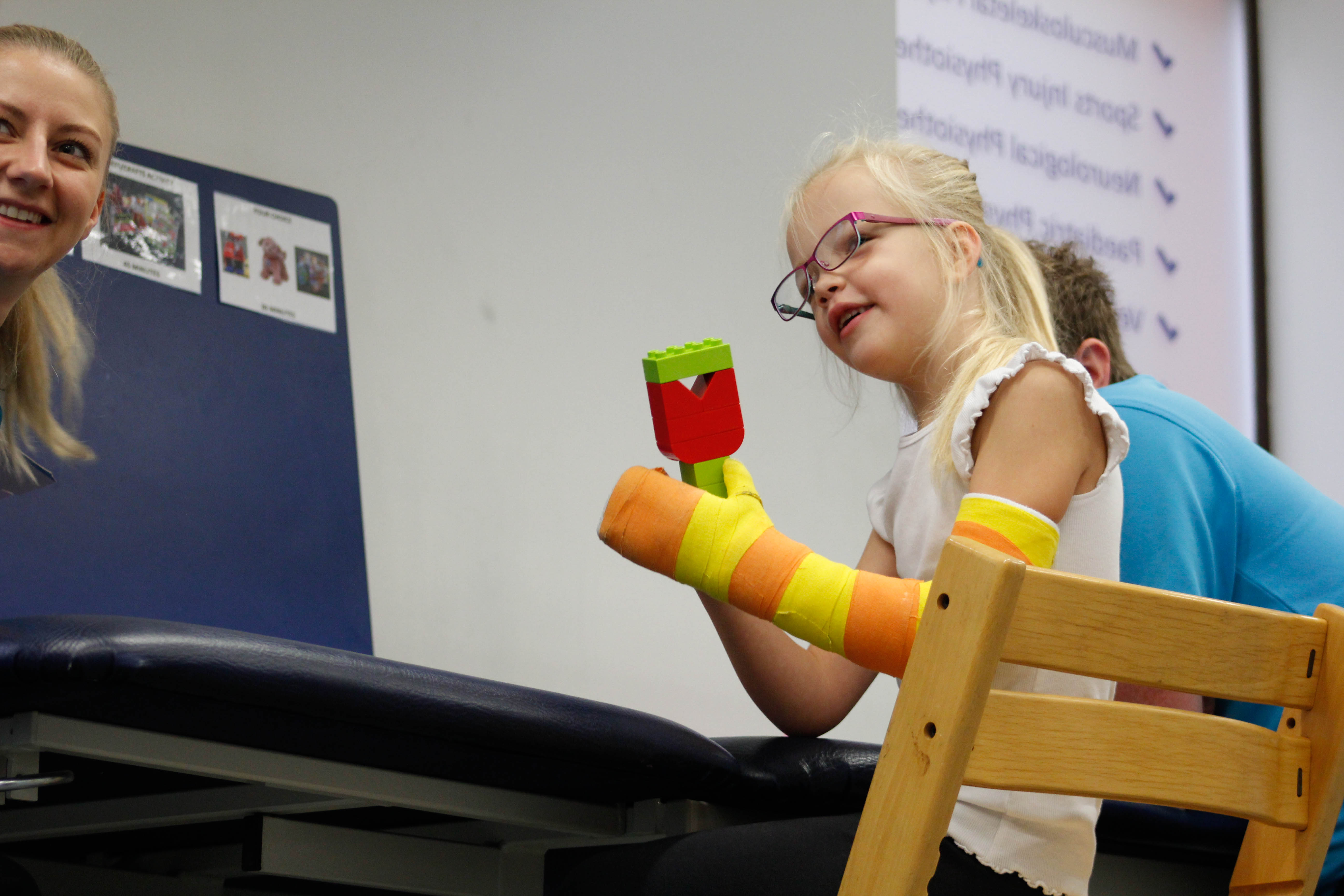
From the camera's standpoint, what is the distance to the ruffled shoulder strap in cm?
95

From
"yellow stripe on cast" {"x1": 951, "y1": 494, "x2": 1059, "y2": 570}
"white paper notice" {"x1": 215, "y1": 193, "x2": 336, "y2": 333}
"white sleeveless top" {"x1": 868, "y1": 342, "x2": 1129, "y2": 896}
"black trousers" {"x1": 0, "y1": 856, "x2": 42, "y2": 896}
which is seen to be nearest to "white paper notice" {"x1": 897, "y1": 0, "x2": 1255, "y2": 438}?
"white paper notice" {"x1": 215, "y1": 193, "x2": 336, "y2": 333}

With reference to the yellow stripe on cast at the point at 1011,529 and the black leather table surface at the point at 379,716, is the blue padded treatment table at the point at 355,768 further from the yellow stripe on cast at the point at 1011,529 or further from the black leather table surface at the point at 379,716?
the yellow stripe on cast at the point at 1011,529

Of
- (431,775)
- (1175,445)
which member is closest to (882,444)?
(1175,445)

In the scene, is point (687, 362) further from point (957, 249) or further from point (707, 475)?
point (957, 249)

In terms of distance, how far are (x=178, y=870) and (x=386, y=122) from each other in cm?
110

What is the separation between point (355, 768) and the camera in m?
0.79

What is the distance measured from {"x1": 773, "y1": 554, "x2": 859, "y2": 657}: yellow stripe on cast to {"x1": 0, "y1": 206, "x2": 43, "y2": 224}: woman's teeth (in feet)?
2.60

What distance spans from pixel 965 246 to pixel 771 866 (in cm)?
59

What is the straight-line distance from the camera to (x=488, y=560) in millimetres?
1867

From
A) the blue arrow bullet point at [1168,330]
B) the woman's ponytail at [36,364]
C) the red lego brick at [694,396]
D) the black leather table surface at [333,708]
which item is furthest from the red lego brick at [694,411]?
the blue arrow bullet point at [1168,330]

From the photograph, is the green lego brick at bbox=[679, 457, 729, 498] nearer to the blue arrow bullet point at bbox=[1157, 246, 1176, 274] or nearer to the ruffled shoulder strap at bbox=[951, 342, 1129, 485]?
the ruffled shoulder strap at bbox=[951, 342, 1129, 485]

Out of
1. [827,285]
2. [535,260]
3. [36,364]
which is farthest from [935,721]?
[535,260]

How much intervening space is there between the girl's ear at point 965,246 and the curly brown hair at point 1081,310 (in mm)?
478

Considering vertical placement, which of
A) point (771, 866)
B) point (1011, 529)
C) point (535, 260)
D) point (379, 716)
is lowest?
point (771, 866)
